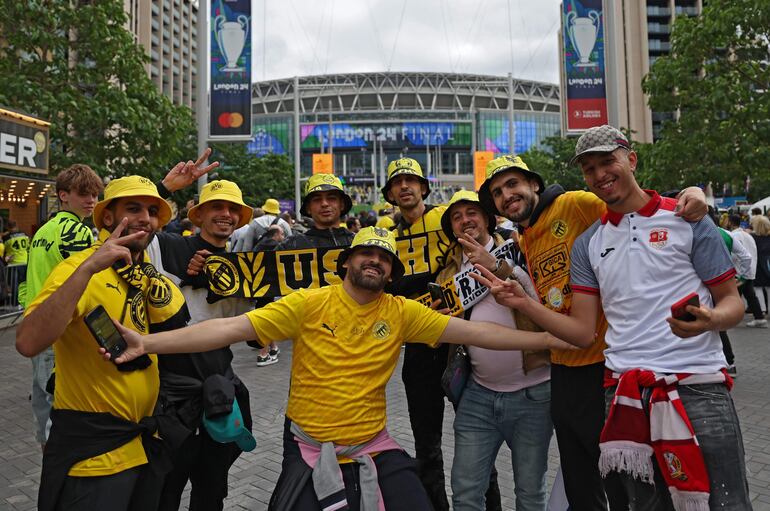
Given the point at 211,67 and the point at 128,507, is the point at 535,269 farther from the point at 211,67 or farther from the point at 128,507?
the point at 211,67

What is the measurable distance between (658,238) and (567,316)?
601 mm

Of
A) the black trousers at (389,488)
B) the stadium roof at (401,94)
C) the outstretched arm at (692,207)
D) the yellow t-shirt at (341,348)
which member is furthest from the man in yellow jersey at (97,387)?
the stadium roof at (401,94)

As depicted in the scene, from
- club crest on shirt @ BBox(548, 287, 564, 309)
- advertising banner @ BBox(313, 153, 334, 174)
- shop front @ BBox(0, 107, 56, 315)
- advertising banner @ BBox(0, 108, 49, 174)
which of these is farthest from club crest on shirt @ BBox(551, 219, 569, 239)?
advertising banner @ BBox(313, 153, 334, 174)

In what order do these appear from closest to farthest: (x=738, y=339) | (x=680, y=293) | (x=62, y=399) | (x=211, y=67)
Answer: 1. (x=680, y=293)
2. (x=62, y=399)
3. (x=738, y=339)
4. (x=211, y=67)

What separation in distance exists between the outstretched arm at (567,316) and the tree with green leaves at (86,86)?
43.9ft

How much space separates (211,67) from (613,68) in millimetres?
8966

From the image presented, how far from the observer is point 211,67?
12812mm

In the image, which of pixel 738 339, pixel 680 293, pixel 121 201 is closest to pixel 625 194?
pixel 680 293

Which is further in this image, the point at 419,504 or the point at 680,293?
the point at 419,504

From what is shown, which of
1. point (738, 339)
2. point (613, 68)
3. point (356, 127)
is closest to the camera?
point (738, 339)

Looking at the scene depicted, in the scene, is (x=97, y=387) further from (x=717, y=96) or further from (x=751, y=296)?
(x=717, y=96)

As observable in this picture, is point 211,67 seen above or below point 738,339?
above

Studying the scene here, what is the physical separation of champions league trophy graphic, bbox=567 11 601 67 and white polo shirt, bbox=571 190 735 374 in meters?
9.41

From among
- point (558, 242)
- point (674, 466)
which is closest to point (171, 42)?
point (558, 242)
